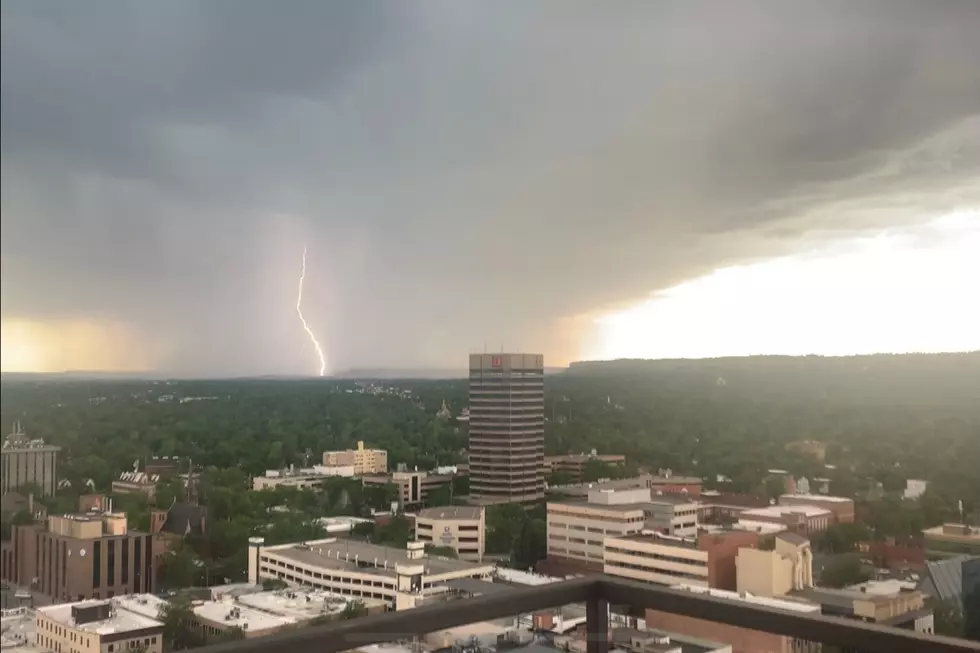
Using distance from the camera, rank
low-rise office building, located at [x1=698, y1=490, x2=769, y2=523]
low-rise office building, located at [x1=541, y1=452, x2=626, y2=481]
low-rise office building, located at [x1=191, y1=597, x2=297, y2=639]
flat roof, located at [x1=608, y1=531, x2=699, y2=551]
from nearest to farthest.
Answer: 1. low-rise office building, located at [x1=191, y1=597, x2=297, y2=639]
2. flat roof, located at [x1=608, y1=531, x2=699, y2=551]
3. low-rise office building, located at [x1=698, y1=490, x2=769, y2=523]
4. low-rise office building, located at [x1=541, y1=452, x2=626, y2=481]

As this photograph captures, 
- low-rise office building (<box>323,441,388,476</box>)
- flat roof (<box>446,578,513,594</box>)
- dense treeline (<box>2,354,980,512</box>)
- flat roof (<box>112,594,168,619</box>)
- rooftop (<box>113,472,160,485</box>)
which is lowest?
flat roof (<box>112,594,168,619</box>)

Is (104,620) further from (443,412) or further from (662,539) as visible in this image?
(662,539)

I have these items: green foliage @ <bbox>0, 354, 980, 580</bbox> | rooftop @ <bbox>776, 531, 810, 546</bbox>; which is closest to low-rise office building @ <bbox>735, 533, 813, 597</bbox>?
rooftop @ <bbox>776, 531, 810, 546</bbox>

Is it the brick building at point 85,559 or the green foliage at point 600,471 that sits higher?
the green foliage at point 600,471

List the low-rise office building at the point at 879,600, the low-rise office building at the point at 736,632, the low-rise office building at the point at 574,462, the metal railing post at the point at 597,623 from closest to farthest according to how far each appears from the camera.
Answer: the low-rise office building at the point at 736,632, the metal railing post at the point at 597,623, the low-rise office building at the point at 879,600, the low-rise office building at the point at 574,462

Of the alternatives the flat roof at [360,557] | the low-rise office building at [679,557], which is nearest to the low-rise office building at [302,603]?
the flat roof at [360,557]

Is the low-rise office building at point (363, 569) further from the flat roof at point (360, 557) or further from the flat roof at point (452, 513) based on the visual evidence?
the flat roof at point (452, 513)

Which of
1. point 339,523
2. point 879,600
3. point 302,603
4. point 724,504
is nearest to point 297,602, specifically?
point 302,603

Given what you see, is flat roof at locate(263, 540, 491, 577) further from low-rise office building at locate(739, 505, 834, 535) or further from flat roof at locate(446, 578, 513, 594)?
low-rise office building at locate(739, 505, 834, 535)
